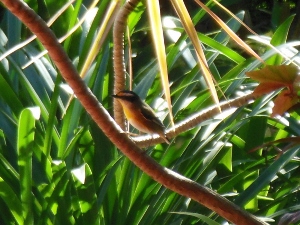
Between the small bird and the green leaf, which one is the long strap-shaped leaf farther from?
the green leaf

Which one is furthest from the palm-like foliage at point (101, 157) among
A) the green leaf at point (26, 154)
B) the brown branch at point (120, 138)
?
the brown branch at point (120, 138)

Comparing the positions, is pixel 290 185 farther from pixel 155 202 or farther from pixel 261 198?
pixel 155 202

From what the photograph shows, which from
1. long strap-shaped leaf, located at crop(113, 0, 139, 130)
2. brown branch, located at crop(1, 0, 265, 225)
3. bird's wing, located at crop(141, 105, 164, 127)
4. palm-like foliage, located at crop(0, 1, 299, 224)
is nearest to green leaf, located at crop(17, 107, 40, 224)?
palm-like foliage, located at crop(0, 1, 299, 224)

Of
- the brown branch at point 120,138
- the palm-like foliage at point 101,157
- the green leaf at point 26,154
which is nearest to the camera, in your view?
the brown branch at point 120,138

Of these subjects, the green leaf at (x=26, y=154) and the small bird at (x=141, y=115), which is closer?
the green leaf at (x=26, y=154)

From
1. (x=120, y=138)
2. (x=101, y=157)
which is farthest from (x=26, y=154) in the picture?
(x=120, y=138)

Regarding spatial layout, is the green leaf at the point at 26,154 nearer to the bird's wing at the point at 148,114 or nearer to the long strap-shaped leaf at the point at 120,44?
the long strap-shaped leaf at the point at 120,44

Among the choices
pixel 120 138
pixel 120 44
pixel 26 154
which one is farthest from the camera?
pixel 26 154

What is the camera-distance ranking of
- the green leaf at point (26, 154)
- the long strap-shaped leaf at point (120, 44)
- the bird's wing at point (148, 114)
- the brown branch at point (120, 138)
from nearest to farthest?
the brown branch at point (120, 138) → the long strap-shaped leaf at point (120, 44) → the green leaf at point (26, 154) → the bird's wing at point (148, 114)

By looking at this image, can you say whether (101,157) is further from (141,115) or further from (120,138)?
(120,138)
